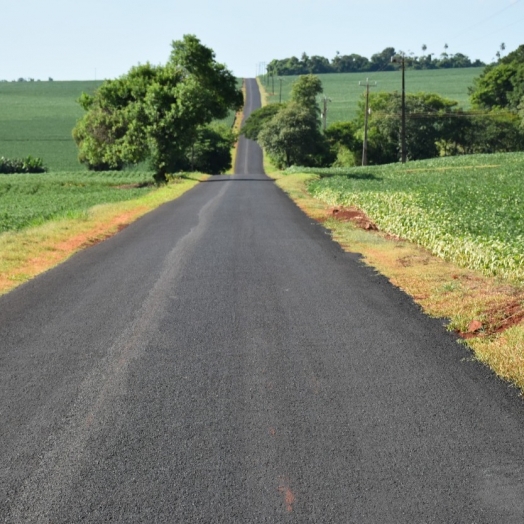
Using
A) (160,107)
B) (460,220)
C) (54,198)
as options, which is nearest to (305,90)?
(160,107)

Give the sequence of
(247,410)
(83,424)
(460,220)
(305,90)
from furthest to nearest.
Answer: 1. (305,90)
2. (460,220)
3. (247,410)
4. (83,424)

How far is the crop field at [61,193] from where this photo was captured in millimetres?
29625

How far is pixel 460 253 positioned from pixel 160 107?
44.1 meters

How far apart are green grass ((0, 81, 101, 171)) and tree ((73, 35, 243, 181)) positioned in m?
37.6

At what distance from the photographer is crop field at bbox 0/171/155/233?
2962 cm

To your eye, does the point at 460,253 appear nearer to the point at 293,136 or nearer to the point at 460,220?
the point at 460,220

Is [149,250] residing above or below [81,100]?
below

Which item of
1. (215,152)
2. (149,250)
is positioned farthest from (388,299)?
(215,152)

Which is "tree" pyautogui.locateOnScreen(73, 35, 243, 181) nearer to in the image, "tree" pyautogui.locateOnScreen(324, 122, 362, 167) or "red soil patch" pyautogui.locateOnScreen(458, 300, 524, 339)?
"tree" pyautogui.locateOnScreen(324, 122, 362, 167)

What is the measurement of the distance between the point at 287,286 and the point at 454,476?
7835 mm

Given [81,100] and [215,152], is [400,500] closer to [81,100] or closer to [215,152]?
Result: [81,100]

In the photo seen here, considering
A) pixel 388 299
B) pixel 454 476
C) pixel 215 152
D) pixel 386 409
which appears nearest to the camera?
pixel 454 476

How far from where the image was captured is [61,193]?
54875 mm

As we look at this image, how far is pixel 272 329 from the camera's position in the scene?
→ 34.0 ft
